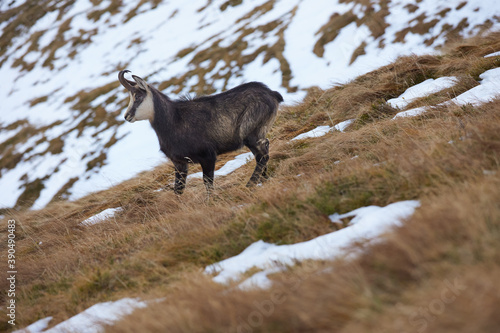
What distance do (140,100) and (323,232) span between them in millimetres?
4507

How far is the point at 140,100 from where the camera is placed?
663cm

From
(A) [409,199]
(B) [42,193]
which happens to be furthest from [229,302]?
(B) [42,193]

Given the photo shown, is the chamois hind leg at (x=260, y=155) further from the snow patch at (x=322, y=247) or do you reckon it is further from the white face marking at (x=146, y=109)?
the snow patch at (x=322, y=247)

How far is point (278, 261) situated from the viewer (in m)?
3.10

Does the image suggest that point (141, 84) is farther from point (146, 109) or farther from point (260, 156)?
point (260, 156)

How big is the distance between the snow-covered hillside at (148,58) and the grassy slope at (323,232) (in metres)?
9.16

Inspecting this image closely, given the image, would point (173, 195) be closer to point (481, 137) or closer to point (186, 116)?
point (186, 116)

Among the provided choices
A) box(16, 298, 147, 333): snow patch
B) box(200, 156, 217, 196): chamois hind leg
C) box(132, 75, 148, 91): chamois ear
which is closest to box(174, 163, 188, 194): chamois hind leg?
box(200, 156, 217, 196): chamois hind leg

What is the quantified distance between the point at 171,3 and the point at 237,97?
4377 centimetres

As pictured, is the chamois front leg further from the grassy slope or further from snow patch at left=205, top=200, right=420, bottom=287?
snow patch at left=205, top=200, right=420, bottom=287

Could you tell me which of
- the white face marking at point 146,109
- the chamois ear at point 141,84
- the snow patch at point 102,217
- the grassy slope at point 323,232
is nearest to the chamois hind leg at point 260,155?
the grassy slope at point 323,232

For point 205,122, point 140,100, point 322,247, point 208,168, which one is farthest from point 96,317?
point 140,100

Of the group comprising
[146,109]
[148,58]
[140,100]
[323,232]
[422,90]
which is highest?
[140,100]

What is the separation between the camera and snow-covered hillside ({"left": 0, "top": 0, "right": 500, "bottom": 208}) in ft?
75.5
